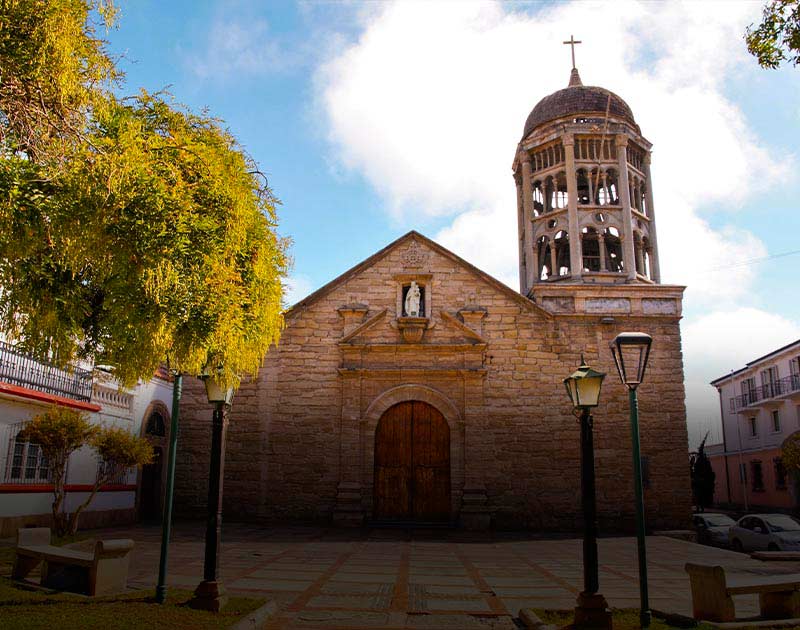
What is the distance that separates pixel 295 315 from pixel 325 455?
4.35 meters

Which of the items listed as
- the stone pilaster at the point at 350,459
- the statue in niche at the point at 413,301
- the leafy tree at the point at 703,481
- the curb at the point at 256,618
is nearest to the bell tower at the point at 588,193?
the statue in niche at the point at 413,301

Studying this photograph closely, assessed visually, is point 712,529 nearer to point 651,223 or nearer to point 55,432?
point 651,223

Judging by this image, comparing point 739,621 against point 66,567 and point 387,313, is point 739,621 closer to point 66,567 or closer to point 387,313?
point 66,567

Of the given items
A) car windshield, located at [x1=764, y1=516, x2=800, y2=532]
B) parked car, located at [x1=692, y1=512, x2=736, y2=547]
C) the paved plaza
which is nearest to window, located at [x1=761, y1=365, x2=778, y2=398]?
parked car, located at [x1=692, y1=512, x2=736, y2=547]

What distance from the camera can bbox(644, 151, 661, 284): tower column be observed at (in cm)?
2289

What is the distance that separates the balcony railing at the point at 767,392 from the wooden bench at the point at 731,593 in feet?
94.3

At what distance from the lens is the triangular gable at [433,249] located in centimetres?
1988

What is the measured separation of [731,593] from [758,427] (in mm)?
34176

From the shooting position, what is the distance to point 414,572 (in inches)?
425

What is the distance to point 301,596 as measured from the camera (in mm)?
8508

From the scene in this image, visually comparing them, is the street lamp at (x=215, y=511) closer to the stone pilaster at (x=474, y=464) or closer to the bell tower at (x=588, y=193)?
the stone pilaster at (x=474, y=464)

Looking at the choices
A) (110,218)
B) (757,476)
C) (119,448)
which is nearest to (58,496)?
(119,448)

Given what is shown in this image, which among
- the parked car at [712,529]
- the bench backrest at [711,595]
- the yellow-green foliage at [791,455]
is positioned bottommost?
the parked car at [712,529]

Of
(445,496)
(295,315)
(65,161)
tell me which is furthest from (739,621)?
(295,315)
